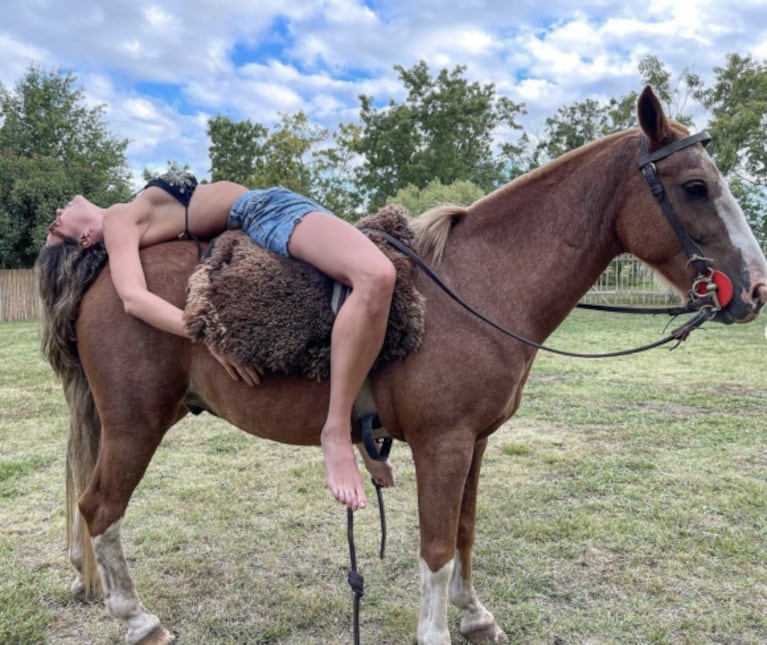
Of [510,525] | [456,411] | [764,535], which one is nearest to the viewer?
[456,411]

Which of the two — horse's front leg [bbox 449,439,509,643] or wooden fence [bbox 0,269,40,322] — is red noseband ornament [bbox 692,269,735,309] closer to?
horse's front leg [bbox 449,439,509,643]

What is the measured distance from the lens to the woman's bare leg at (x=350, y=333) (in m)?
1.77

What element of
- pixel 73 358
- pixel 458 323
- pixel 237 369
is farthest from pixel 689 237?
pixel 73 358

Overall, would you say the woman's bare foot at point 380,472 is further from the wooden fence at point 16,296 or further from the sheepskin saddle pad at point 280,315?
the wooden fence at point 16,296

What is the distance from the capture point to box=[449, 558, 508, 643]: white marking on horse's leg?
224 centimetres

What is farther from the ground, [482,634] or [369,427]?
[369,427]

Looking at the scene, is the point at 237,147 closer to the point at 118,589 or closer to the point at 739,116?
the point at 739,116

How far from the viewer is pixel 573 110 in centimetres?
3291

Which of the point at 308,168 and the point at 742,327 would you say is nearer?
the point at 742,327

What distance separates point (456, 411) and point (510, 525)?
5.49 ft

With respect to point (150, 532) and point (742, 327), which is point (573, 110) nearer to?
point (742, 327)

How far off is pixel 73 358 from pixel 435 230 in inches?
66.1

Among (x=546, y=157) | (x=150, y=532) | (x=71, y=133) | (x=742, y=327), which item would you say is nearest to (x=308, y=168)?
(x=71, y=133)

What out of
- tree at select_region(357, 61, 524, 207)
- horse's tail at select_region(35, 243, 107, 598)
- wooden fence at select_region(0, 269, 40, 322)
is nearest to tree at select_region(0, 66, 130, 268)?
wooden fence at select_region(0, 269, 40, 322)
